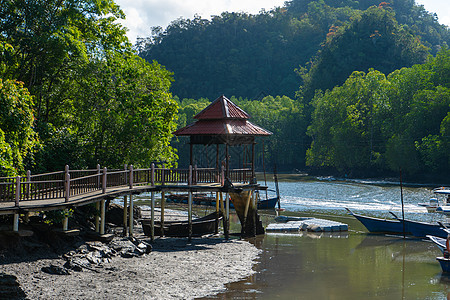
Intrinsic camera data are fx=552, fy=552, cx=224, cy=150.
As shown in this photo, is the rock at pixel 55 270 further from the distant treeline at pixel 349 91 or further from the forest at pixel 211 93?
the distant treeline at pixel 349 91

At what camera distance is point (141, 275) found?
72.8 ft

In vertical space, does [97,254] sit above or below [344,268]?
above

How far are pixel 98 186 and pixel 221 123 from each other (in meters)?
9.39

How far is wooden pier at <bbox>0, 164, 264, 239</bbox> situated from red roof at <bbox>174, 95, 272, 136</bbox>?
2417 mm

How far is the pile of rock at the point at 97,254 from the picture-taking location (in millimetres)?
21828

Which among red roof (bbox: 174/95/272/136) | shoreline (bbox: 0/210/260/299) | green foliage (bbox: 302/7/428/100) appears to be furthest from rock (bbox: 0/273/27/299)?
green foliage (bbox: 302/7/428/100)

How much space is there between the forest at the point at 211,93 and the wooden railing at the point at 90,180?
41.2 inches

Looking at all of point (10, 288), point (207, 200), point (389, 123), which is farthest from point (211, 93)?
point (10, 288)

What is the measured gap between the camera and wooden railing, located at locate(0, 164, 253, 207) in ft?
71.5

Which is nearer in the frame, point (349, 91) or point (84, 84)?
point (84, 84)

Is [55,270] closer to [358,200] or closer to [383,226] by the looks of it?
[383,226]

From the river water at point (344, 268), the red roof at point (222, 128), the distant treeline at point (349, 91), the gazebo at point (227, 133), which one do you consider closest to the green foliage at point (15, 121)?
the gazebo at point (227, 133)

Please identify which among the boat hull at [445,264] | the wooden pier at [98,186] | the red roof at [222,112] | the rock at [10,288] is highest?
the red roof at [222,112]

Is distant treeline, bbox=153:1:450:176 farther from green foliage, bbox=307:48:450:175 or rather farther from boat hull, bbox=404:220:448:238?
boat hull, bbox=404:220:448:238
